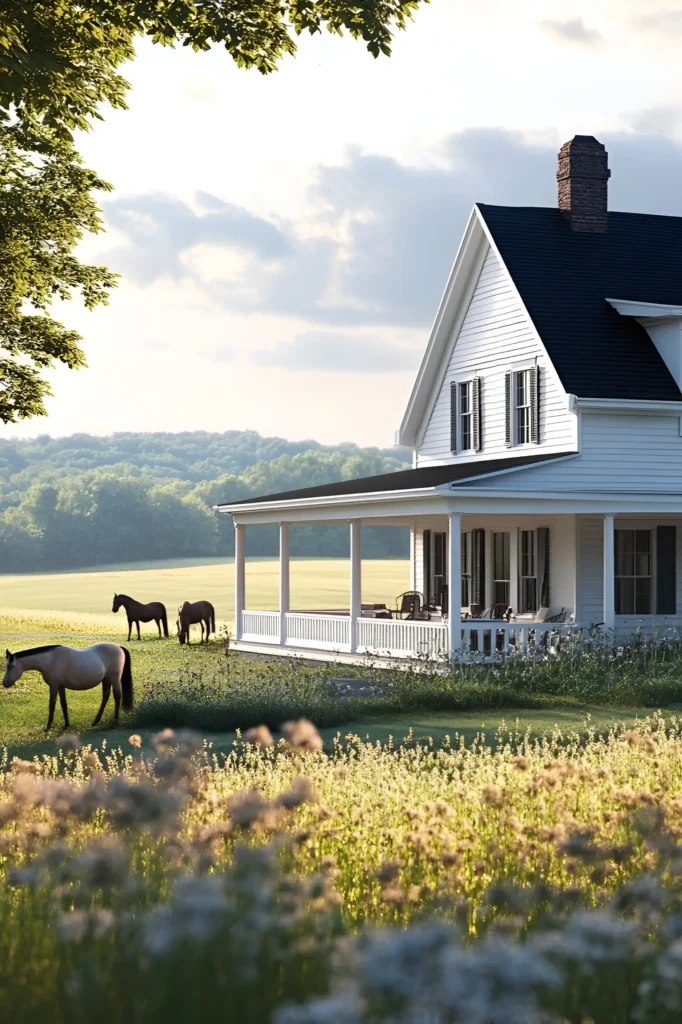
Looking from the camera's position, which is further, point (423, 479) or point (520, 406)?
point (520, 406)

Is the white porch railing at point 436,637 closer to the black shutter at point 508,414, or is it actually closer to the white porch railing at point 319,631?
the white porch railing at point 319,631

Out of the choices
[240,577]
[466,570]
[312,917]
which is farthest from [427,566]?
[312,917]

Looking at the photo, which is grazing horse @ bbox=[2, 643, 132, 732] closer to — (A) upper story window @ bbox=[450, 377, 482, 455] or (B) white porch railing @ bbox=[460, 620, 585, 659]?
(B) white porch railing @ bbox=[460, 620, 585, 659]

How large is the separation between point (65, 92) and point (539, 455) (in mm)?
12644

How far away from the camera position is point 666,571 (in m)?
28.5

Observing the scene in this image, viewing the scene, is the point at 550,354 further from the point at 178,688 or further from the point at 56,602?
the point at 56,602

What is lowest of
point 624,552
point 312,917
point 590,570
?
point 312,917

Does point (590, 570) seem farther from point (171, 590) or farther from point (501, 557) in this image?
point (171, 590)

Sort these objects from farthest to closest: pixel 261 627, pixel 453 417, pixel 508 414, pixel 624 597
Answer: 1. pixel 261 627
2. pixel 453 417
3. pixel 508 414
4. pixel 624 597

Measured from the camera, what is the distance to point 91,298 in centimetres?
2723

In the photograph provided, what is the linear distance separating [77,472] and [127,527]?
1799 inches

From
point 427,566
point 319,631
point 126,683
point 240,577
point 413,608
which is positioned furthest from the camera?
point 240,577

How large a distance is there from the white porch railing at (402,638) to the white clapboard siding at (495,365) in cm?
512

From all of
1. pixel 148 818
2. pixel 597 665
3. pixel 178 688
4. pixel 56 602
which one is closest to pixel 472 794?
pixel 148 818
